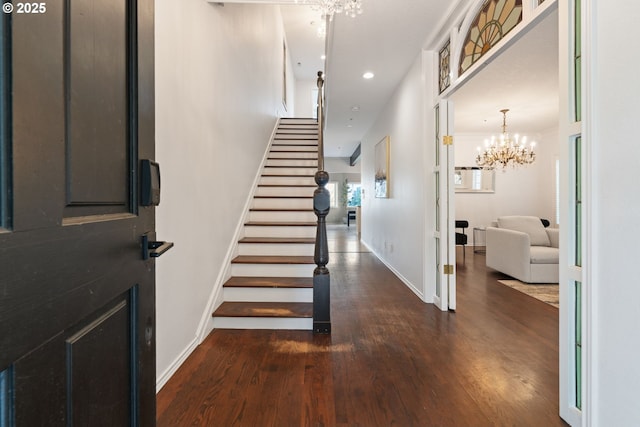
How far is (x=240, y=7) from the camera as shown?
3398mm

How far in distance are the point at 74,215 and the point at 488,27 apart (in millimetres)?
2670

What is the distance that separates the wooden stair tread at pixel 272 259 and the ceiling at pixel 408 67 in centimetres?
209

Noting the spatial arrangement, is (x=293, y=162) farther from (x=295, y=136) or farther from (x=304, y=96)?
(x=304, y=96)

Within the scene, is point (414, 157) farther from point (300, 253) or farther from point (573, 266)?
point (573, 266)

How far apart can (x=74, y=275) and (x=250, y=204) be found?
3383 millimetres

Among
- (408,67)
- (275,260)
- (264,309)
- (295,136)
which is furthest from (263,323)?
(295,136)

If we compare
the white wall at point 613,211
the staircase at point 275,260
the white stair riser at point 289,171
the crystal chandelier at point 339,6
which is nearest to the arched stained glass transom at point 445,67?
the crystal chandelier at point 339,6

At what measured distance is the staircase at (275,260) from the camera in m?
2.50

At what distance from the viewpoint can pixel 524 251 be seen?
4.07 m

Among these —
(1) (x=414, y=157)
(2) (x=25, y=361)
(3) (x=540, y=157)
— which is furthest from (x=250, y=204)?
(3) (x=540, y=157)

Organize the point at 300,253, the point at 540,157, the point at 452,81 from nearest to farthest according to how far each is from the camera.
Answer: the point at 452,81 < the point at 300,253 < the point at 540,157

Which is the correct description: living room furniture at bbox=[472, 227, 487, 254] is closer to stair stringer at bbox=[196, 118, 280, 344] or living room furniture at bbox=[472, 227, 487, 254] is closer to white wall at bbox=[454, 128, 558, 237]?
white wall at bbox=[454, 128, 558, 237]

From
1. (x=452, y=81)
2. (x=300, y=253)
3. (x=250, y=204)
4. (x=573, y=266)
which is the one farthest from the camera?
(x=250, y=204)

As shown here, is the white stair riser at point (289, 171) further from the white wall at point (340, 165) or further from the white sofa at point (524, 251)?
the white wall at point (340, 165)
